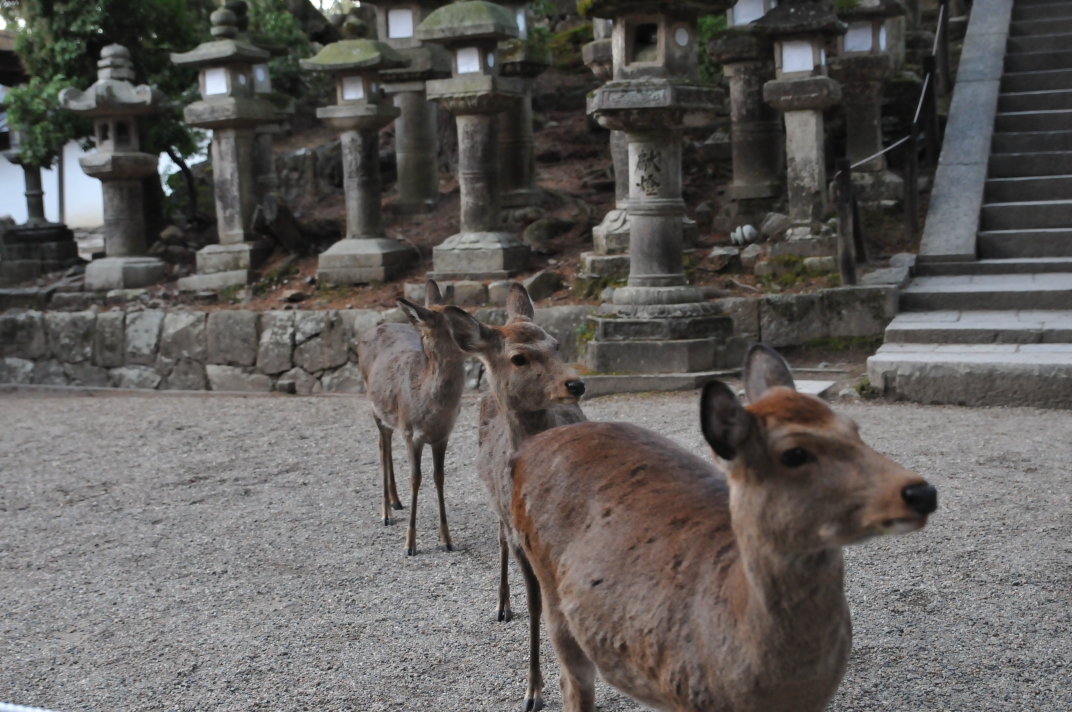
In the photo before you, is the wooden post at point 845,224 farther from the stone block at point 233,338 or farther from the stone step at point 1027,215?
the stone block at point 233,338

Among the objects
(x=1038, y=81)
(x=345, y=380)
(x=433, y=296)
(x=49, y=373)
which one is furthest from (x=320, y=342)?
(x=1038, y=81)

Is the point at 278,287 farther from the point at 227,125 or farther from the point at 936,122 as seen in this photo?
the point at 936,122

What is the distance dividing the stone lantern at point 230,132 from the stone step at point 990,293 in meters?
6.54

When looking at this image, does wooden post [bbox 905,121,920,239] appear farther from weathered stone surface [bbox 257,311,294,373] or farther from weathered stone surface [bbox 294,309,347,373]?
weathered stone surface [bbox 257,311,294,373]

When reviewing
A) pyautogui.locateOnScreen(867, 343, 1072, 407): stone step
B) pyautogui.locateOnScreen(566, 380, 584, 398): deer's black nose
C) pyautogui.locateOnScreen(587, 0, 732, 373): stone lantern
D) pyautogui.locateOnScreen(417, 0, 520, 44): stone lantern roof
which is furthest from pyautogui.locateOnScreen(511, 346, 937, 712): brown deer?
pyautogui.locateOnScreen(417, 0, 520, 44): stone lantern roof

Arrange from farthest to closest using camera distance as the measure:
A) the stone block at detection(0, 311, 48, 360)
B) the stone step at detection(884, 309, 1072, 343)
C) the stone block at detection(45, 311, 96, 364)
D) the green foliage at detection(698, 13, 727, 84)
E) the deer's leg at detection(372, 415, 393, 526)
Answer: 1. the green foliage at detection(698, 13, 727, 84)
2. the stone block at detection(0, 311, 48, 360)
3. the stone block at detection(45, 311, 96, 364)
4. the stone step at detection(884, 309, 1072, 343)
5. the deer's leg at detection(372, 415, 393, 526)

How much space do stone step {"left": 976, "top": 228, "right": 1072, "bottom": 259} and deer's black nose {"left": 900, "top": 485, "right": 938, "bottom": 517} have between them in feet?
26.8

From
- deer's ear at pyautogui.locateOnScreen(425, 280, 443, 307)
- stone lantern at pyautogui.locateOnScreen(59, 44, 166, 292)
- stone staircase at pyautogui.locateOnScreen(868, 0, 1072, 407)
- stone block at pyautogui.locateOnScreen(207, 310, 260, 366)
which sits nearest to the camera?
deer's ear at pyautogui.locateOnScreen(425, 280, 443, 307)

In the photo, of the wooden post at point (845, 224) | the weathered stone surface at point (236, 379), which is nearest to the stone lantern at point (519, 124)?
the weathered stone surface at point (236, 379)

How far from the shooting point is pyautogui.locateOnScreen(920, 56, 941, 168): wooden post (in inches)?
406

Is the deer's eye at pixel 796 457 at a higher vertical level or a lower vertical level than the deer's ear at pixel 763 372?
lower

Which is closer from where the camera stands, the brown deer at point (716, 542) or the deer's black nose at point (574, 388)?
the brown deer at point (716, 542)

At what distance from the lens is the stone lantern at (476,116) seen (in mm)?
9500

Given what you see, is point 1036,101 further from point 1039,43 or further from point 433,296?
point 433,296
